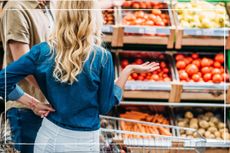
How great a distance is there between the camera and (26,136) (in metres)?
3.17

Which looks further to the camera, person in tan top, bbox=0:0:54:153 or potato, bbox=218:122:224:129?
potato, bbox=218:122:224:129

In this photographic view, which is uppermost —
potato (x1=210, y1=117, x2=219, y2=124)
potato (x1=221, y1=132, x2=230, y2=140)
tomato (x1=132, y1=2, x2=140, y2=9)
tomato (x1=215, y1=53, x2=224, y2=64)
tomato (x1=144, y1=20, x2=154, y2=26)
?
tomato (x1=132, y1=2, x2=140, y2=9)

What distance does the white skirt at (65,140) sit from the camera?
273cm

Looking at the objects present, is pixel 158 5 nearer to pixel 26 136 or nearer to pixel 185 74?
pixel 185 74

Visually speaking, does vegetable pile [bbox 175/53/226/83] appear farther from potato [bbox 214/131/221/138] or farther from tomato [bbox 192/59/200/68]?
potato [bbox 214/131/221/138]

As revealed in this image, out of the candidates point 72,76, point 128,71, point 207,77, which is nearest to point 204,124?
point 207,77

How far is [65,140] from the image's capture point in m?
2.73

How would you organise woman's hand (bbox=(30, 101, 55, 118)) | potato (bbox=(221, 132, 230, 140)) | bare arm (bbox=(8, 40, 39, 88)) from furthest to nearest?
potato (bbox=(221, 132, 230, 140)), bare arm (bbox=(8, 40, 39, 88)), woman's hand (bbox=(30, 101, 55, 118))

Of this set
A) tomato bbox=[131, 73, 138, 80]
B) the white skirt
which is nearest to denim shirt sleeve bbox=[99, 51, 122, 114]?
the white skirt

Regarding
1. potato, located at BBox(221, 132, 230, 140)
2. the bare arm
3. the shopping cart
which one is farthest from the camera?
potato, located at BBox(221, 132, 230, 140)

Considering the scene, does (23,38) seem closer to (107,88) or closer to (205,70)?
(107,88)

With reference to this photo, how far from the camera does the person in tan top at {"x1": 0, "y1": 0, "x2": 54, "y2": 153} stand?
3.03 m

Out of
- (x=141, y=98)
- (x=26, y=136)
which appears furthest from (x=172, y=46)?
(x=26, y=136)

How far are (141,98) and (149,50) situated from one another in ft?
1.09
